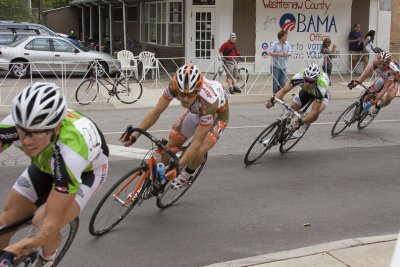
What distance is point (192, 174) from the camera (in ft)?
20.7

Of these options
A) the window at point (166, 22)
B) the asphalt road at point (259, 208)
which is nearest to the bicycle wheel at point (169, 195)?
the asphalt road at point (259, 208)

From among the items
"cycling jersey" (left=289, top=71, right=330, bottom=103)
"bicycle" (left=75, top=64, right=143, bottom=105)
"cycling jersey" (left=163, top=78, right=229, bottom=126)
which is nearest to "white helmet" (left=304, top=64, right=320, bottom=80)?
"cycling jersey" (left=289, top=71, right=330, bottom=103)

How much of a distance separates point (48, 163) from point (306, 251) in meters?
2.35

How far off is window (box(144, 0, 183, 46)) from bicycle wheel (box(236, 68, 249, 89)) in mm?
4674

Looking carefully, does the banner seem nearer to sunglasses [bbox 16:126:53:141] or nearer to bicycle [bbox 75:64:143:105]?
bicycle [bbox 75:64:143:105]

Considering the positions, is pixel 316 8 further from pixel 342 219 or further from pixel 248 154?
pixel 342 219

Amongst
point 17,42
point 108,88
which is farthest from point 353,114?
point 17,42

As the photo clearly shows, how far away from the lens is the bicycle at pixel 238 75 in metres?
16.3

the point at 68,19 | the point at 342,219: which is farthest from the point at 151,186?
the point at 68,19

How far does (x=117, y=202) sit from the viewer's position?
5406mm

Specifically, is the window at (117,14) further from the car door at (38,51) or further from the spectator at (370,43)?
the spectator at (370,43)

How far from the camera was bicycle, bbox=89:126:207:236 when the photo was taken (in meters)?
5.29

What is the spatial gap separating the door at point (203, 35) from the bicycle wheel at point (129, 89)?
5967 millimetres

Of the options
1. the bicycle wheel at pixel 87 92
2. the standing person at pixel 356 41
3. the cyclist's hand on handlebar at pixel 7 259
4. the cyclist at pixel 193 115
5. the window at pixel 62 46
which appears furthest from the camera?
the standing person at pixel 356 41
